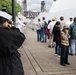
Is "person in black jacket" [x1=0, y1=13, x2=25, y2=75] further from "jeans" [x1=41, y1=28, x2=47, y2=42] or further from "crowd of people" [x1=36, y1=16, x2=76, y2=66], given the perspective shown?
"jeans" [x1=41, y1=28, x2=47, y2=42]

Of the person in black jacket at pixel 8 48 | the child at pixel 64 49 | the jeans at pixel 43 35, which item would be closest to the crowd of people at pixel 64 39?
the child at pixel 64 49

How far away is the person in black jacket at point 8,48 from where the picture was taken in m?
3.76

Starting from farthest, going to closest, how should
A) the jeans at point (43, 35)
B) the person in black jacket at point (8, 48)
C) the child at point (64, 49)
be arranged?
the jeans at point (43, 35)
the child at point (64, 49)
the person in black jacket at point (8, 48)

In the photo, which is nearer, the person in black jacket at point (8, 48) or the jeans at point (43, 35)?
the person in black jacket at point (8, 48)

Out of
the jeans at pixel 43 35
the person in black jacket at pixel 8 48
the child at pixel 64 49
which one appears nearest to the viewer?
the person in black jacket at pixel 8 48

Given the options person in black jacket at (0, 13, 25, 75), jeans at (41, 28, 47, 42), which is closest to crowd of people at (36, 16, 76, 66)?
jeans at (41, 28, 47, 42)

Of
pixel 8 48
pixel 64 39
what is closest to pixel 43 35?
pixel 64 39

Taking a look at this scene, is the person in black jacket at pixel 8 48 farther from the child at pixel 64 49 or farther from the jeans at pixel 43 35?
the jeans at pixel 43 35

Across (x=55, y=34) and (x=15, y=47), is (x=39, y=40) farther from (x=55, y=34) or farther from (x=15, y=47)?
(x=15, y=47)

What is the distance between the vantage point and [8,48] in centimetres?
375

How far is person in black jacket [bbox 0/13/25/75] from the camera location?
3.76 metres

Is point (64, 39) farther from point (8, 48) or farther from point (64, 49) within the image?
point (8, 48)

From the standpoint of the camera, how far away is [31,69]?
8.77 metres

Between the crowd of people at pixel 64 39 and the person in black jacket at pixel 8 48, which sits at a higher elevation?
the person in black jacket at pixel 8 48
